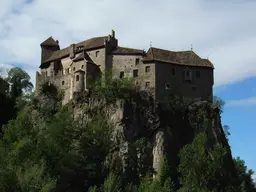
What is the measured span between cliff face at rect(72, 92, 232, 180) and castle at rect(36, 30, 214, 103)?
272 centimetres

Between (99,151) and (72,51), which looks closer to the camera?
(99,151)

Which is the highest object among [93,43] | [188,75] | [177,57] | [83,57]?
[93,43]

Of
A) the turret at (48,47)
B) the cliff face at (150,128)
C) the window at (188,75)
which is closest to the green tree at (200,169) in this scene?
the cliff face at (150,128)

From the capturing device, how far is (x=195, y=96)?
270 ft

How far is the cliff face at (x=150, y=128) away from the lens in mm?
74500

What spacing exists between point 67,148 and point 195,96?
22558 millimetres

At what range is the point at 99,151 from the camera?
7425 centimetres

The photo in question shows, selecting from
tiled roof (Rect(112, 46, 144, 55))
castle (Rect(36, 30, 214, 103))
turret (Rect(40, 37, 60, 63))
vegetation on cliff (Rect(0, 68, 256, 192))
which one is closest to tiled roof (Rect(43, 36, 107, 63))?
castle (Rect(36, 30, 214, 103))

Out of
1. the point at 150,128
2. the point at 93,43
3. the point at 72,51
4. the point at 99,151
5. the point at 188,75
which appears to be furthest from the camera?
the point at 72,51

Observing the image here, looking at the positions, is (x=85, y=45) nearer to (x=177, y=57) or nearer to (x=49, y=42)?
(x=49, y=42)

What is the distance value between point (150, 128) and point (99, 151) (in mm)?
8415

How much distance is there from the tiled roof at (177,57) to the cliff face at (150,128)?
668 cm

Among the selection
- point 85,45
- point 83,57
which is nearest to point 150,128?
point 83,57

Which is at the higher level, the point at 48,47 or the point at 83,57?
the point at 48,47
